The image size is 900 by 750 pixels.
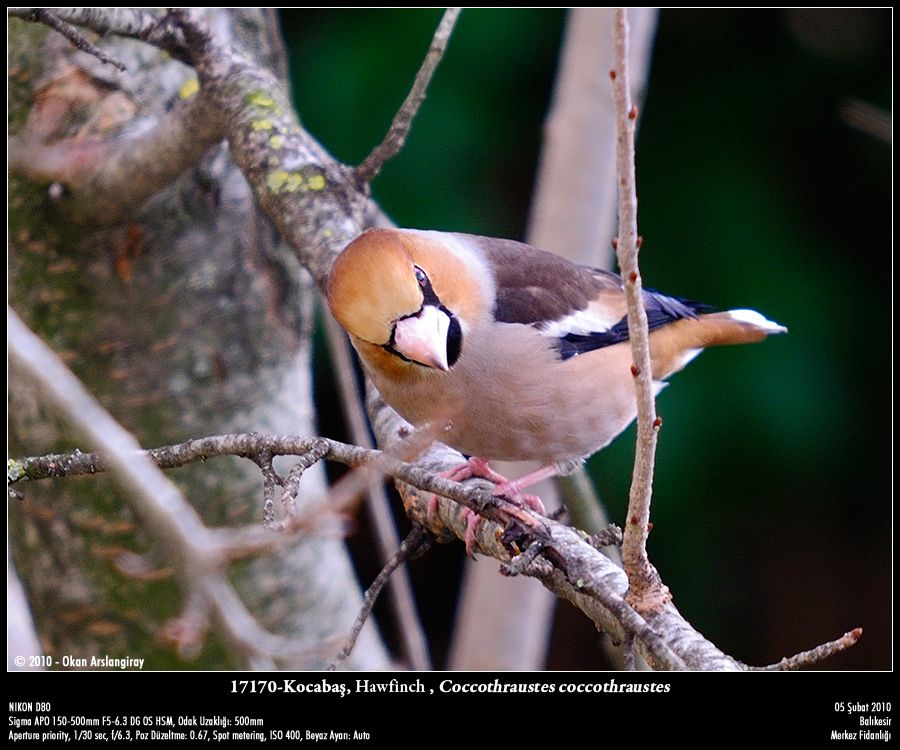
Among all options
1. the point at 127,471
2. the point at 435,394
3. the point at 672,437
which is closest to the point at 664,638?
the point at 127,471

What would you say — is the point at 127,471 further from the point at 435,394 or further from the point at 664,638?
the point at 435,394

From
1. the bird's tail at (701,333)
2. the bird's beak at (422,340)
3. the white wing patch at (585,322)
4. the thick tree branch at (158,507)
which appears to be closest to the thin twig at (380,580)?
the bird's beak at (422,340)

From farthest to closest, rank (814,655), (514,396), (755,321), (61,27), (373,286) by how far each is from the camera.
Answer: (755,321), (514,396), (373,286), (61,27), (814,655)

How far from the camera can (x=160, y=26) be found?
2145 millimetres

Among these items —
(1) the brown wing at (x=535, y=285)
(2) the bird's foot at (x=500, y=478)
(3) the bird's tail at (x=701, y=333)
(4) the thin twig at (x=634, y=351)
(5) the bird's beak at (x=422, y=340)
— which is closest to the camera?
(4) the thin twig at (x=634, y=351)

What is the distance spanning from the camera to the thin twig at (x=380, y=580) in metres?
1.47

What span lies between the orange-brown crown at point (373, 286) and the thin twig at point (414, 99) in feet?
0.90

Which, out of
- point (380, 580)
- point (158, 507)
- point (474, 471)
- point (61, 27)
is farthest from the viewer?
point (474, 471)

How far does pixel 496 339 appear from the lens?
2.22 metres

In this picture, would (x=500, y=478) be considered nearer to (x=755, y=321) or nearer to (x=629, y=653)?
(x=755, y=321)

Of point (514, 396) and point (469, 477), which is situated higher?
point (514, 396)

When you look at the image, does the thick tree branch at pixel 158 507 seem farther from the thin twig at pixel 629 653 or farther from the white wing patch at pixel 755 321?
the white wing patch at pixel 755 321

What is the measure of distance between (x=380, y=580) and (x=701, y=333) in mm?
1495

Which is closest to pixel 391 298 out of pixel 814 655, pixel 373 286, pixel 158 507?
pixel 373 286
